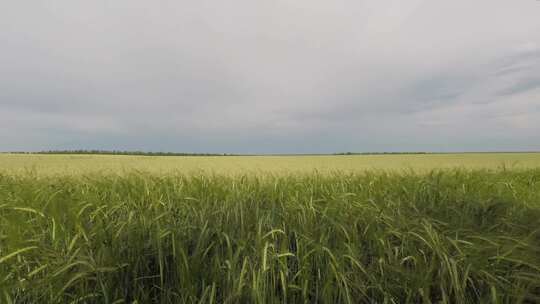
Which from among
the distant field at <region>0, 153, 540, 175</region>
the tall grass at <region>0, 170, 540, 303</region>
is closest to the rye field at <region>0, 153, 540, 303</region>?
the tall grass at <region>0, 170, 540, 303</region>

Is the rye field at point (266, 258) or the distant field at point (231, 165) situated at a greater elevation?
the distant field at point (231, 165)

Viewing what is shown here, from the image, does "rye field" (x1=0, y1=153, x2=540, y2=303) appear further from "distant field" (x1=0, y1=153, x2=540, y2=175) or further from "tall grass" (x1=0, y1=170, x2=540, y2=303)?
"distant field" (x1=0, y1=153, x2=540, y2=175)

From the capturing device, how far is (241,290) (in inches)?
66.7

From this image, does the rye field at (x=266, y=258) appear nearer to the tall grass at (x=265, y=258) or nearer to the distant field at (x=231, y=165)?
the tall grass at (x=265, y=258)

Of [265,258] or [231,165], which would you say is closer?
[265,258]

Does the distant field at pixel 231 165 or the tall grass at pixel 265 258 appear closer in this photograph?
the tall grass at pixel 265 258

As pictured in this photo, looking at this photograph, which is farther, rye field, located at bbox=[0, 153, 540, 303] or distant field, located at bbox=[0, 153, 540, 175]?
distant field, located at bbox=[0, 153, 540, 175]

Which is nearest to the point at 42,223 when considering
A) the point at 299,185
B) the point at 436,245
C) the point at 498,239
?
the point at 299,185

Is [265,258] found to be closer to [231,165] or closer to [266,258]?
[266,258]

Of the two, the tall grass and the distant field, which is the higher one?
the distant field

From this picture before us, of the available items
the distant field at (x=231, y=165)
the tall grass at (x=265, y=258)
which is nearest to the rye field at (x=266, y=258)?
the tall grass at (x=265, y=258)

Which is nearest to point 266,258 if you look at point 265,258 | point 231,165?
point 265,258

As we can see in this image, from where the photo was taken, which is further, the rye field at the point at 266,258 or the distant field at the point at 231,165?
the distant field at the point at 231,165

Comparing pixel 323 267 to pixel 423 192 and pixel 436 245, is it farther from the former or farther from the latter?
pixel 423 192
